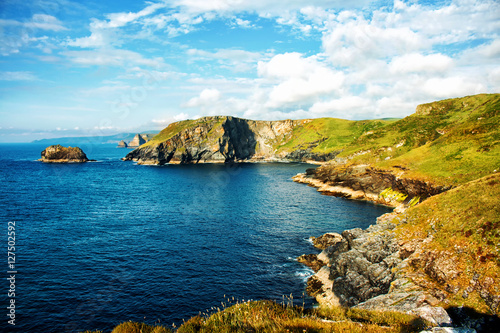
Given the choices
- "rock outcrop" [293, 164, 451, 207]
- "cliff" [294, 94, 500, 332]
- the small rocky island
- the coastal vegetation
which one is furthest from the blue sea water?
the small rocky island

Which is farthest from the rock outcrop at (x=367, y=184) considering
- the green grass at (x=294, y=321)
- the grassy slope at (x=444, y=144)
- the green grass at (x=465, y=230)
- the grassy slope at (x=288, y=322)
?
the grassy slope at (x=288, y=322)

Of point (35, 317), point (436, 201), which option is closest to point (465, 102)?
point (436, 201)

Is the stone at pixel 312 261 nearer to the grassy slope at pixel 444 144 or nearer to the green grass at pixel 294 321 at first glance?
the green grass at pixel 294 321

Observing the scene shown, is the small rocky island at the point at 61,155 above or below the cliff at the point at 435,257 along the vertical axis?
above

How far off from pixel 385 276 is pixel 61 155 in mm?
206004

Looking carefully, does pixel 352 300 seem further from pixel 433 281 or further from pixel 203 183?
pixel 203 183

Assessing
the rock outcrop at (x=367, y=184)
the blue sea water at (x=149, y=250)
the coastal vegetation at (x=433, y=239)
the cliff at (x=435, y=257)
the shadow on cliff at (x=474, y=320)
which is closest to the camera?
the coastal vegetation at (x=433, y=239)

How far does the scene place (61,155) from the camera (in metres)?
180

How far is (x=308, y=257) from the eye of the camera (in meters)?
43.5

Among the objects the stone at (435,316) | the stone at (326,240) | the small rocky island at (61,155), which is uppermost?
the small rocky island at (61,155)

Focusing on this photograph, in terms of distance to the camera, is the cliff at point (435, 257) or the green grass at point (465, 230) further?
the green grass at point (465, 230)

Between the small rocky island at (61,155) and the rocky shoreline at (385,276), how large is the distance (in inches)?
7406

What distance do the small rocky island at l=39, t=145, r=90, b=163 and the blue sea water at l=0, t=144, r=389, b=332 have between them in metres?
98.1

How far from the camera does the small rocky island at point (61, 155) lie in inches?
6988
